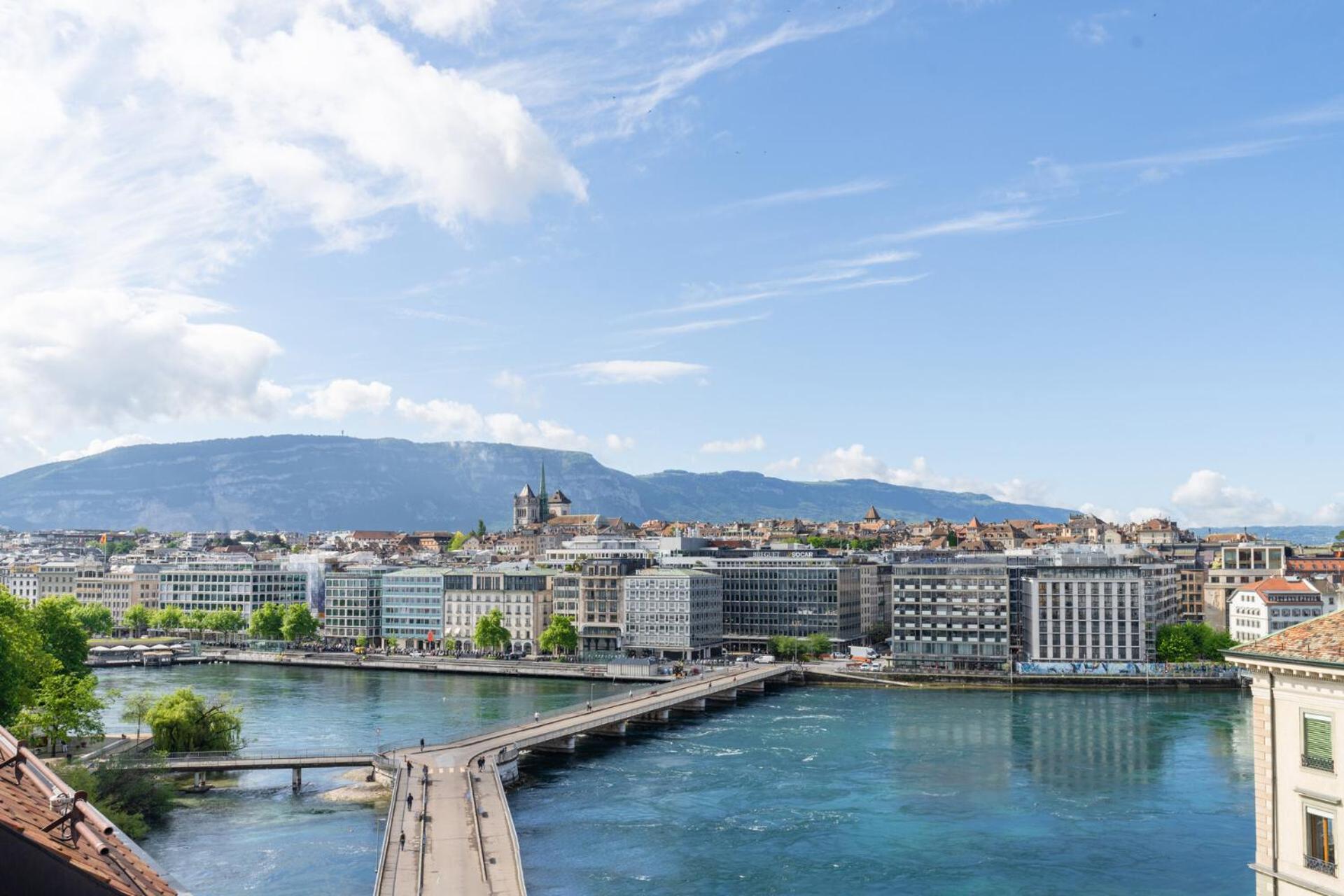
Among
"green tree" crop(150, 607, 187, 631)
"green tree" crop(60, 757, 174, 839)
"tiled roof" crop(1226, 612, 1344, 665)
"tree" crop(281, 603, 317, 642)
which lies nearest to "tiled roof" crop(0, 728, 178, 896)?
"tiled roof" crop(1226, 612, 1344, 665)

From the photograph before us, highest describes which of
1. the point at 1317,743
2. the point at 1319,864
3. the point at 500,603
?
the point at 1317,743

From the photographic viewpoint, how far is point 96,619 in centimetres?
15538

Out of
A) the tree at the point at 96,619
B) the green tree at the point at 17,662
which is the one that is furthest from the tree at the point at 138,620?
the green tree at the point at 17,662

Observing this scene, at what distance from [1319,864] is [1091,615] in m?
102

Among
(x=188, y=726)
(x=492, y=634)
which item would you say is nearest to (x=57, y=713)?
(x=188, y=726)

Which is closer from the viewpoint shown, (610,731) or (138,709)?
(138,709)

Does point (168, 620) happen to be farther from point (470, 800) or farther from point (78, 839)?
point (78, 839)

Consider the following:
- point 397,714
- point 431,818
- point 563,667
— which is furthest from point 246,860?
point 563,667

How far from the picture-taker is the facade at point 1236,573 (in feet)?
446

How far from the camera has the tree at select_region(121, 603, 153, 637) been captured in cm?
16112

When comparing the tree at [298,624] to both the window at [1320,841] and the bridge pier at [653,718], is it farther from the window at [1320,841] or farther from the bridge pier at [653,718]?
the window at [1320,841]

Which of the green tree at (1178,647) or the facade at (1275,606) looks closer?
the green tree at (1178,647)

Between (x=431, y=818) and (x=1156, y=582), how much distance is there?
101m

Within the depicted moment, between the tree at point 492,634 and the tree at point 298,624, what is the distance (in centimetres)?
2397
